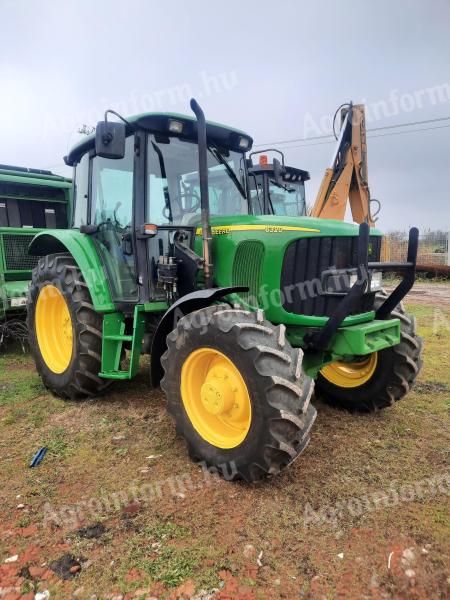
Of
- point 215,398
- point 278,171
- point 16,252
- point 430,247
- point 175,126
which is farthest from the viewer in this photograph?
point 430,247

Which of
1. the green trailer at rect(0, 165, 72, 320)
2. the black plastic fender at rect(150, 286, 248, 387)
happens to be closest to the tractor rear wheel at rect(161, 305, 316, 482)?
the black plastic fender at rect(150, 286, 248, 387)

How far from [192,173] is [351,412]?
2600 mm

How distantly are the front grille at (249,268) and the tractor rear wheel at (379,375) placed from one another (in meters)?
1.10

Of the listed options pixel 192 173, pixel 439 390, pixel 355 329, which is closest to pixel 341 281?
pixel 355 329

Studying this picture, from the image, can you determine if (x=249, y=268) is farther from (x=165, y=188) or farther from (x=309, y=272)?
(x=165, y=188)

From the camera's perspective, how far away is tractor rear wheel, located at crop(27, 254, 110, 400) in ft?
14.0

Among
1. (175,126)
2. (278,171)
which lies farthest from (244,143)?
(175,126)

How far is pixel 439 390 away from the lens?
4797 mm

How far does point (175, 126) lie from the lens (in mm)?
3838

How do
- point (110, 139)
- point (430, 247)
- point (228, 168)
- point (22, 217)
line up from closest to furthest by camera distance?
point (110, 139) < point (228, 168) < point (22, 217) < point (430, 247)

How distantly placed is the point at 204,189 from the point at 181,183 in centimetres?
58

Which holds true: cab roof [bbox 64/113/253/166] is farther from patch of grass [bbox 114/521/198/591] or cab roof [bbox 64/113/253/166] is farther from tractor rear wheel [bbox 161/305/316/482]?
patch of grass [bbox 114/521/198/591]

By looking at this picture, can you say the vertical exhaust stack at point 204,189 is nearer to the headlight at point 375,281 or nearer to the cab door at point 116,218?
the cab door at point 116,218

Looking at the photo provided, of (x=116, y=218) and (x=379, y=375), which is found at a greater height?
(x=116, y=218)
